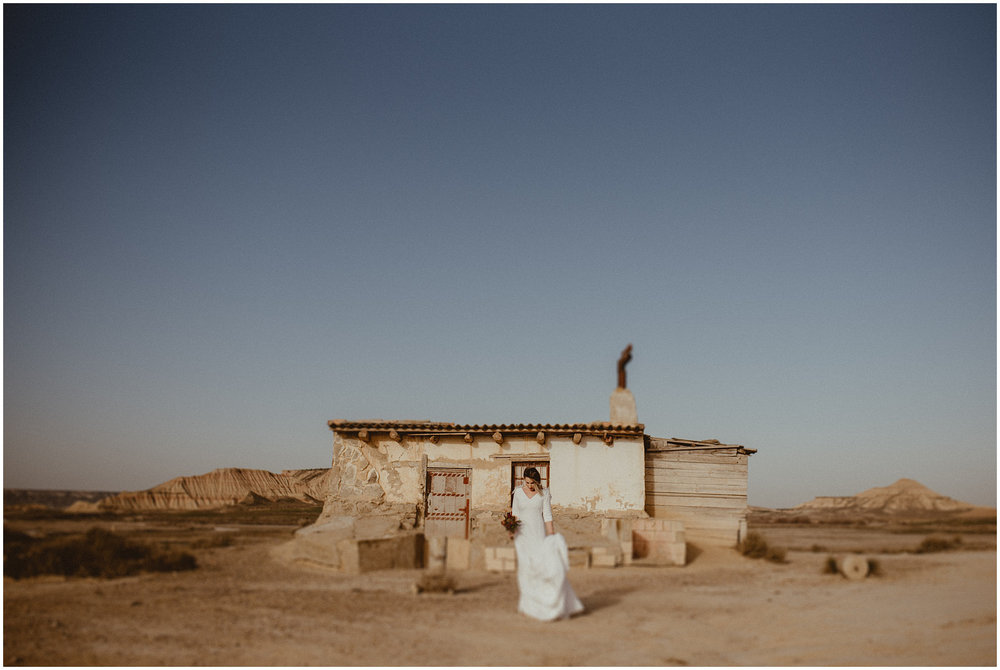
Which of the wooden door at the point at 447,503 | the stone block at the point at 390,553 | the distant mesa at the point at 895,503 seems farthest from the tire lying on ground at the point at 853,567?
the wooden door at the point at 447,503

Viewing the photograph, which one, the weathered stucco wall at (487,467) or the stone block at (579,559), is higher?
the weathered stucco wall at (487,467)

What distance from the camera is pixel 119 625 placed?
5.88 meters

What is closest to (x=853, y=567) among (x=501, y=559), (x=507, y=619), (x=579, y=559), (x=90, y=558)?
(x=579, y=559)

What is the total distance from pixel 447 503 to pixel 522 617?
6.49 metres

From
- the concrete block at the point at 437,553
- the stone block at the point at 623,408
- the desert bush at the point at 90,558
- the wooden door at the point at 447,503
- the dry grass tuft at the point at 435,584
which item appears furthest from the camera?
the stone block at the point at 623,408

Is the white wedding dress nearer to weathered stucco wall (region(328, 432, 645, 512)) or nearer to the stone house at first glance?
the stone house

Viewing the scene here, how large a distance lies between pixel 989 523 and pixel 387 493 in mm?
9152

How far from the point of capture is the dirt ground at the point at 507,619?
5.63m

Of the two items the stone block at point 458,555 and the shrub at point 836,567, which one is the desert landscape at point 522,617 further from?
the stone block at point 458,555

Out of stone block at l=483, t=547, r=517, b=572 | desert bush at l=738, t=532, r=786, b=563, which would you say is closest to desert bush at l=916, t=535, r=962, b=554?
desert bush at l=738, t=532, r=786, b=563

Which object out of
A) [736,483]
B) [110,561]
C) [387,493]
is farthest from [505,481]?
[110,561]

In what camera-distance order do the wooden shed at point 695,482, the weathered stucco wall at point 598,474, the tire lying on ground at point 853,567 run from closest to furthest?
the tire lying on ground at point 853,567
the wooden shed at point 695,482
the weathered stucco wall at point 598,474

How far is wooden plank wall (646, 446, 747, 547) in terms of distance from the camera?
35.2 feet

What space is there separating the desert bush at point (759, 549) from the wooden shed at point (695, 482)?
1.31m
